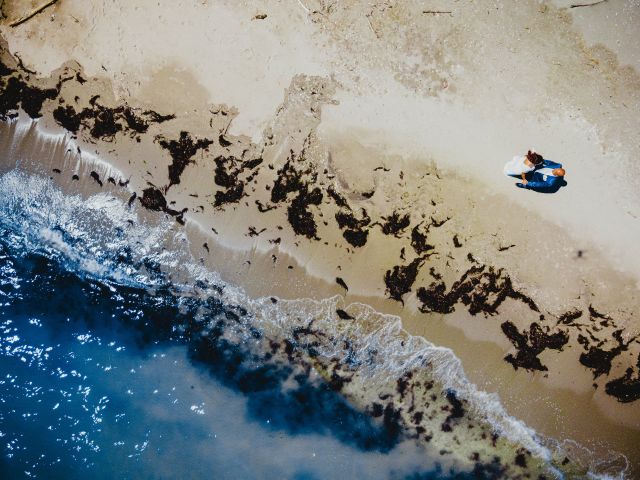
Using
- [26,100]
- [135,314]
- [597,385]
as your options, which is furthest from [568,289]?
[26,100]

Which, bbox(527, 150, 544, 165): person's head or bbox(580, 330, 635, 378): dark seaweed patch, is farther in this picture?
bbox(580, 330, 635, 378): dark seaweed patch

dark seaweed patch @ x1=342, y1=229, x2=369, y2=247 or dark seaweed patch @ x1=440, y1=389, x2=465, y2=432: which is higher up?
dark seaweed patch @ x1=342, y1=229, x2=369, y2=247

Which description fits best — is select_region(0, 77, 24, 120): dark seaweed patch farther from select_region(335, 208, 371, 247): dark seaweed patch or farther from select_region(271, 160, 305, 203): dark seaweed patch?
select_region(335, 208, 371, 247): dark seaweed patch

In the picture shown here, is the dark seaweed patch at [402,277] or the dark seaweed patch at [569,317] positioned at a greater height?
the dark seaweed patch at [569,317]

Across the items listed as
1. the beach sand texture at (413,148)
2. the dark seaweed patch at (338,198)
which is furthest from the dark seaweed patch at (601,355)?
the dark seaweed patch at (338,198)

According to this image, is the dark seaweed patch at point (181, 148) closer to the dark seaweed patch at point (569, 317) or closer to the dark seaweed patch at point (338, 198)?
the dark seaweed patch at point (338, 198)

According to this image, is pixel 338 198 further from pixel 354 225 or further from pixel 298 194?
pixel 298 194

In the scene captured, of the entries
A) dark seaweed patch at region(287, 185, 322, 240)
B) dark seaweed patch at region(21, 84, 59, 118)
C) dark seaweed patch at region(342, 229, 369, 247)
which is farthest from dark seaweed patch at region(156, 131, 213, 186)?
dark seaweed patch at region(342, 229, 369, 247)
